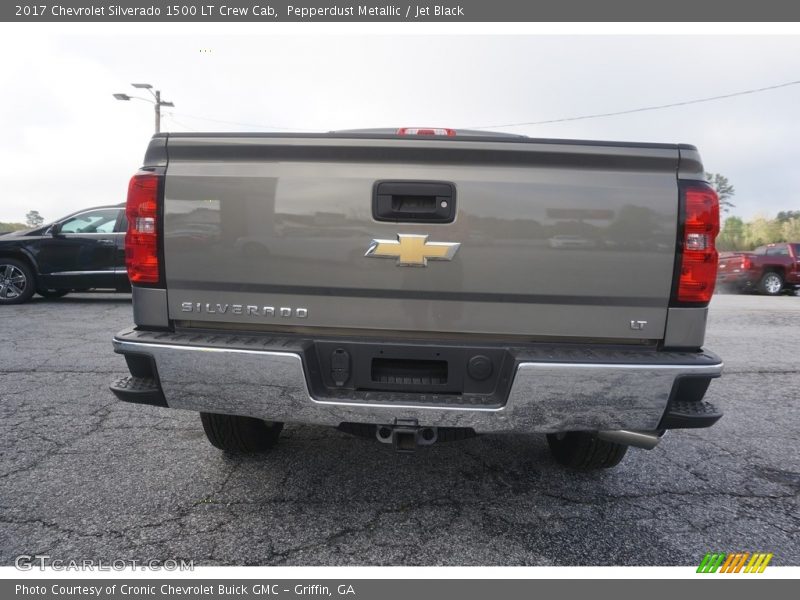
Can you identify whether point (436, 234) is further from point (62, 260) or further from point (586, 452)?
point (62, 260)

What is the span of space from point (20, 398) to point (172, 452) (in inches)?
73.4

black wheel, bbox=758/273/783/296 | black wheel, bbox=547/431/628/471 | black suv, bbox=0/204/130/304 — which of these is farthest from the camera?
black wheel, bbox=758/273/783/296

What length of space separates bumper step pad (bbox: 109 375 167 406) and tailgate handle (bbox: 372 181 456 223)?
1167mm

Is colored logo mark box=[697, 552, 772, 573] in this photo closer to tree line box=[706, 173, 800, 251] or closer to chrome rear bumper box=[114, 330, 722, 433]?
chrome rear bumper box=[114, 330, 722, 433]

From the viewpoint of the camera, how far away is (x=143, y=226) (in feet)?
7.07

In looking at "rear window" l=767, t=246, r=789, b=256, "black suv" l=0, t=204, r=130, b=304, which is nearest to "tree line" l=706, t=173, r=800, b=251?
"rear window" l=767, t=246, r=789, b=256

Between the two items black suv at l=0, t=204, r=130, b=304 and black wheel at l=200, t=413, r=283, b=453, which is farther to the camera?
black suv at l=0, t=204, r=130, b=304

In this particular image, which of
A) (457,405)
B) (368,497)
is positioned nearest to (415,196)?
(457,405)

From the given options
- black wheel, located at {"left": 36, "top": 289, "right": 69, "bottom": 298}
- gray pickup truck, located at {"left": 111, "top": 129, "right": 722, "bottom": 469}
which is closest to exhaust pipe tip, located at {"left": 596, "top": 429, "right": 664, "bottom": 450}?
gray pickup truck, located at {"left": 111, "top": 129, "right": 722, "bottom": 469}

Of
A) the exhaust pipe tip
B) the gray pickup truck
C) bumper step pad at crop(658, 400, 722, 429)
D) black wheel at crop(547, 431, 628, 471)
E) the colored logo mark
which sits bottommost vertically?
the colored logo mark

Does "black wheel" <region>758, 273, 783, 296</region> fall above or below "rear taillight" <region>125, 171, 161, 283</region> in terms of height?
below

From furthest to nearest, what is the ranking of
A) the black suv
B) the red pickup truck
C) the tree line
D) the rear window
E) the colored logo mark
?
1. the tree line
2. the rear window
3. the red pickup truck
4. the black suv
5. the colored logo mark

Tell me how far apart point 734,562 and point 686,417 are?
708mm

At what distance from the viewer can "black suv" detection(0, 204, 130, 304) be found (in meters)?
8.82
